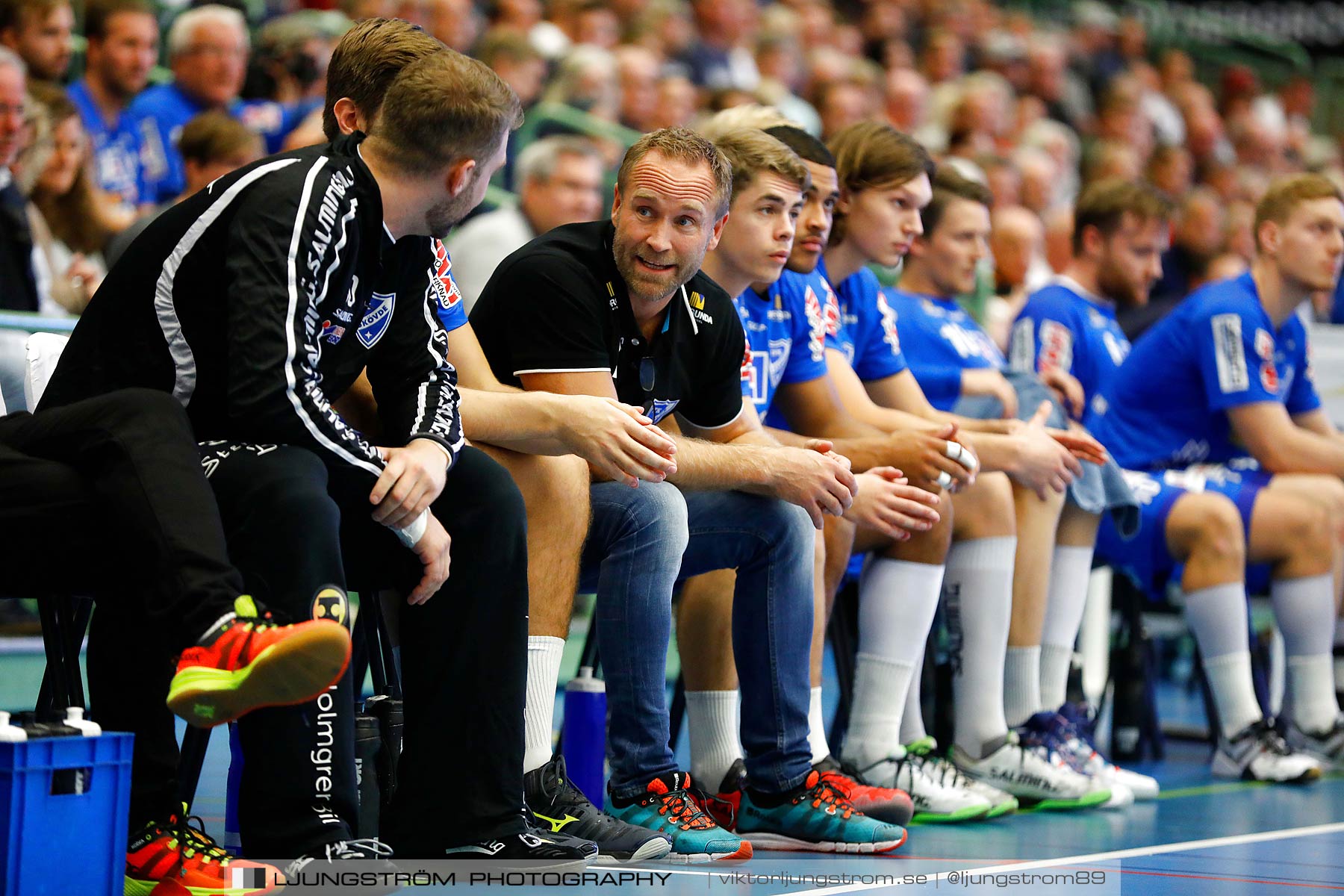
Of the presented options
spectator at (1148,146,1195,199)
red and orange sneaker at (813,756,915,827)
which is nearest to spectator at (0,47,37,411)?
red and orange sneaker at (813,756,915,827)

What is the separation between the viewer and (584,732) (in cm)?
357

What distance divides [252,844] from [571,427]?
96 cm

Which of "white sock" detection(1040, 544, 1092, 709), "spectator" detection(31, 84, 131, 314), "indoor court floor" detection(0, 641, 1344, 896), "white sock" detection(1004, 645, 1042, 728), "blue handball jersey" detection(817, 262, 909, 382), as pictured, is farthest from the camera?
"spectator" detection(31, 84, 131, 314)

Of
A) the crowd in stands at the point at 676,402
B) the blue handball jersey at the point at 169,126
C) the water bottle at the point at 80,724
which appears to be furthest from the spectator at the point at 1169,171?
the water bottle at the point at 80,724

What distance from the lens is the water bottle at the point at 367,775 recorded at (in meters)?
3.00

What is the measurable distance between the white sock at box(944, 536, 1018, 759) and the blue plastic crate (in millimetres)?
2476

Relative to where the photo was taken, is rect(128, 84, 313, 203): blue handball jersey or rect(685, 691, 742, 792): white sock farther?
rect(128, 84, 313, 203): blue handball jersey

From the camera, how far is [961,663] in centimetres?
423

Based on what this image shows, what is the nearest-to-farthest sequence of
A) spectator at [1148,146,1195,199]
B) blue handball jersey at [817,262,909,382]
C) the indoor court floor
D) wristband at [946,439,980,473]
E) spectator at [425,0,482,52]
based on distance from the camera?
the indoor court floor
wristband at [946,439,980,473]
blue handball jersey at [817,262,909,382]
spectator at [425,0,482,52]
spectator at [1148,146,1195,199]

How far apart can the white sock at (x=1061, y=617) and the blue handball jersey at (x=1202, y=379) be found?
0.92m

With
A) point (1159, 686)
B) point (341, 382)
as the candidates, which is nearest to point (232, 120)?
point (341, 382)

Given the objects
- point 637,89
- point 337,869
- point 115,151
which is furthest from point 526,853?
point 637,89

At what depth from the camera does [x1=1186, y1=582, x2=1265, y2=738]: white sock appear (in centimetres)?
499

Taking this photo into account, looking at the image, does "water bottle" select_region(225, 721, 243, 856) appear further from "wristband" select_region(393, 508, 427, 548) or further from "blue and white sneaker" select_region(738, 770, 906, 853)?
"blue and white sneaker" select_region(738, 770, 906, 853)
